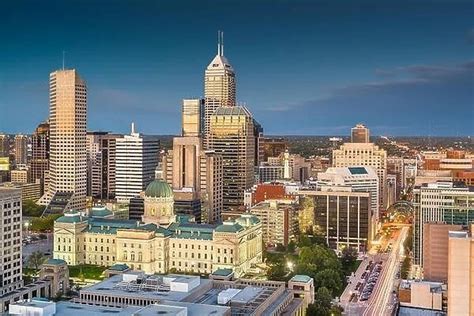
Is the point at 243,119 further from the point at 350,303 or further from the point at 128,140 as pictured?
the point at 350,303

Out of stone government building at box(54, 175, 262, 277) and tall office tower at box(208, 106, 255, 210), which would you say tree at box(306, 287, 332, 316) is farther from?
tall office tower at box(208, 106, 255, 210)

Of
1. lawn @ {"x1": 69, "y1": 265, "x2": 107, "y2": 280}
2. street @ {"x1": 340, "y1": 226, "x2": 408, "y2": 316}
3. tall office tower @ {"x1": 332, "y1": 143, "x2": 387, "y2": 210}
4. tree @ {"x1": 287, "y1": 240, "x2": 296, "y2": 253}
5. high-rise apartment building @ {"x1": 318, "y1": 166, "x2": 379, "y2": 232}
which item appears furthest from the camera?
tall office tower @ {"x1": 332, "y1": 143, "x2": 387, "y2": 210}

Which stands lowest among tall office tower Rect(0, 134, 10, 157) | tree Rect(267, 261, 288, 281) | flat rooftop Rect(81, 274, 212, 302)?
tree Rect(267, 261, 288, 281)

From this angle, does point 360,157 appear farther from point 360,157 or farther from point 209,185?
point 209,185

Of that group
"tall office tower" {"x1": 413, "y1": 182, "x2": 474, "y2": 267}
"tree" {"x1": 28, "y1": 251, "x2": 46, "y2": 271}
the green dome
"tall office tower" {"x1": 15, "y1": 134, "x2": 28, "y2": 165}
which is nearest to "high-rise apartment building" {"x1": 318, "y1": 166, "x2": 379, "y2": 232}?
"tall office tower" {"x1": 413, "y1": 182, "x2": 474, "y2": 267}

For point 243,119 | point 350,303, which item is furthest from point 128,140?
point 350,303

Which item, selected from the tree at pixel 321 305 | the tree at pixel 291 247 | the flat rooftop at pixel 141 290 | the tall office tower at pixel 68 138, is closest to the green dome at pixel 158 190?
the tree at pixel 291 247

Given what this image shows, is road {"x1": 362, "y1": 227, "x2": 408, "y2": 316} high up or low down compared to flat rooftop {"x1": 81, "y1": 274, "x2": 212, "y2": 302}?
down
